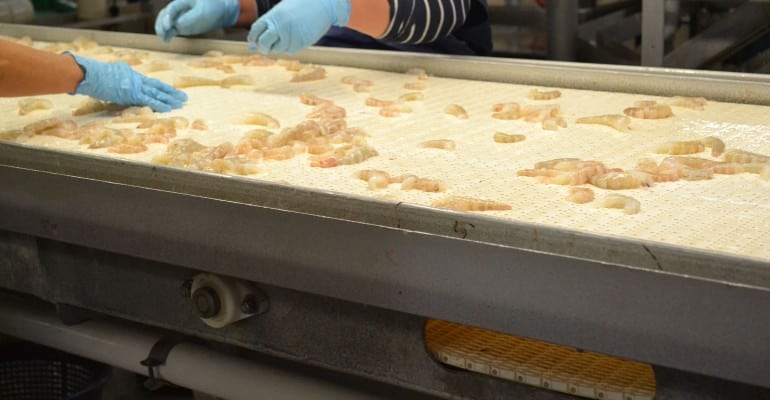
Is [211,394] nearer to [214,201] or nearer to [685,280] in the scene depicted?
[214,201]

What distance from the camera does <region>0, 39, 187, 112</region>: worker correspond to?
2.15m

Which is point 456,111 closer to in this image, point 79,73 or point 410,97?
point 410,97

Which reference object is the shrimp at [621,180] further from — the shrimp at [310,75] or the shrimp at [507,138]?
the shrimp at [310,75]

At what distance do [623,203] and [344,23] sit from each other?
4.32ft

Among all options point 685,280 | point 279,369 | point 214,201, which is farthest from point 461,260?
point 279,369

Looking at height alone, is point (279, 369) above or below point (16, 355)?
above

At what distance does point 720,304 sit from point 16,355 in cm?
222

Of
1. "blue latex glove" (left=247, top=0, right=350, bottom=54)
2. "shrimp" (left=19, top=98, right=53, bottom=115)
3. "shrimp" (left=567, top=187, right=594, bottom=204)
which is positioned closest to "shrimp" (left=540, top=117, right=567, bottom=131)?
"shrimp" (left=567, top=187, right=594, bottom=204)

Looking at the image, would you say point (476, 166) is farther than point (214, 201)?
Yes

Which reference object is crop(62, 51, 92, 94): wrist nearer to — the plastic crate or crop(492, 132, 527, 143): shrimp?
the plastic crate

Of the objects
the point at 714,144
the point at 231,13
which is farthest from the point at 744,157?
the point at 231,13

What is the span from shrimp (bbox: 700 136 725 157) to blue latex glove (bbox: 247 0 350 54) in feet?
3.51

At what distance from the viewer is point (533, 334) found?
1.31 m

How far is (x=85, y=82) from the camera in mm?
2275
